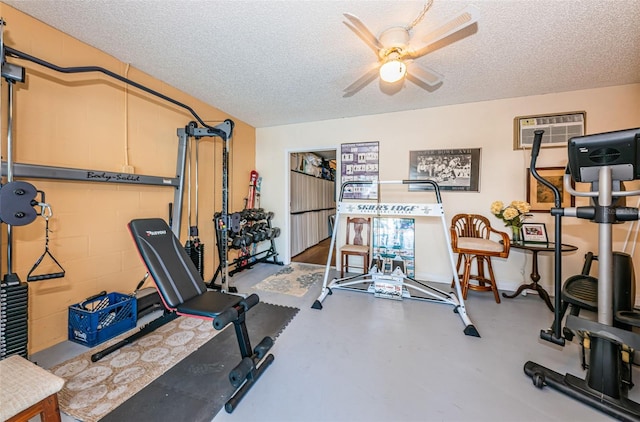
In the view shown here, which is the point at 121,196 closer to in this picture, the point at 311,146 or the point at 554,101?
the point at 311,146

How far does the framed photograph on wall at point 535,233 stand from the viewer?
2.91 metres

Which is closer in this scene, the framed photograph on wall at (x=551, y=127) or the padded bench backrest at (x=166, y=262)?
the padded bench backrest at (x=166, y=262)

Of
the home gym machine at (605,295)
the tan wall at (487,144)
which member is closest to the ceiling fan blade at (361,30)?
the tan wall at (487,144)

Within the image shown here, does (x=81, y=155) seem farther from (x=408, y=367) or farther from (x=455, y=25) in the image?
(x=408, y=367)

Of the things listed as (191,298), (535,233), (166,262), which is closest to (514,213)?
(535,233)

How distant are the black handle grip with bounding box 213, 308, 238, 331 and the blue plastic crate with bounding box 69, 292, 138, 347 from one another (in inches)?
52.2

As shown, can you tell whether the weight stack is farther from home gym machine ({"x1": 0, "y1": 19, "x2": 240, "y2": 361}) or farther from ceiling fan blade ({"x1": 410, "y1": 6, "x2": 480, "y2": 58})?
ceiling fan blade ({"x1": 410, "y1": 6, "x2": 480, "y2": 58})

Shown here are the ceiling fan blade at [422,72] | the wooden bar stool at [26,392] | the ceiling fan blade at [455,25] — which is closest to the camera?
the wooden bar stool at [26,392]

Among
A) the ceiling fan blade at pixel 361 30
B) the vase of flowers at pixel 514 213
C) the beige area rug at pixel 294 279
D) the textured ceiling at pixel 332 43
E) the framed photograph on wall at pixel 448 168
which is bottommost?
the beige area rug at pixel 294 279

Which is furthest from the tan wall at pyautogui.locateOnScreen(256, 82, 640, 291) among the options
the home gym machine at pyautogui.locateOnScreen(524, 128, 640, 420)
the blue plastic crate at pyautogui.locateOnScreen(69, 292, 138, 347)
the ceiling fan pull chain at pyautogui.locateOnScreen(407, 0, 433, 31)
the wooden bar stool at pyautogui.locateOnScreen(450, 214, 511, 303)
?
the blue plastic crate at pyautogui.locateOnScreen(69, 292, 138, 347)

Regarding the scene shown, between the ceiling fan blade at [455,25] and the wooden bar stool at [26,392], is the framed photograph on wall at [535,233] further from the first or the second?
the wooden bar stool at [26,392]

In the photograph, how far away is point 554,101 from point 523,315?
8.56 ft

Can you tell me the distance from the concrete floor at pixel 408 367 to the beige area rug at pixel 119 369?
0.40 feet

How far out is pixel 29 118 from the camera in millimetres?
1795
